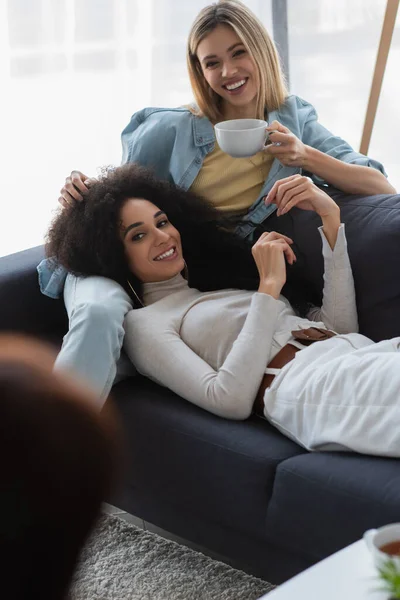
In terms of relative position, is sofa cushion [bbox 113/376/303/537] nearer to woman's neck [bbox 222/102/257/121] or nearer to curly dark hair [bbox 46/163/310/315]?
curly dark hair [bbox 46/163/310/315]

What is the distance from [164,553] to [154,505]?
140 millimetres

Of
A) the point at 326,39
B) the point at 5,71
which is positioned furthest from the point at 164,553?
the point at 326,39

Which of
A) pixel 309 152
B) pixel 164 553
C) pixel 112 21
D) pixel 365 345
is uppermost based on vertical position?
pixel 112 21

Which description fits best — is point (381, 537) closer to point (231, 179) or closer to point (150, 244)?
point (150, 244)

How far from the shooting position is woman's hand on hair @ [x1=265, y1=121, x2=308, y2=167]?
2.48 m

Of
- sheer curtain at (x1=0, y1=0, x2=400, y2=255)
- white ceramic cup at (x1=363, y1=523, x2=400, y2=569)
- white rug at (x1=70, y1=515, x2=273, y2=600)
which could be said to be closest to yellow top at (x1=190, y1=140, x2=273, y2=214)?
sheer curtain at (x1=0, y1=0, x2=400, y2=255)

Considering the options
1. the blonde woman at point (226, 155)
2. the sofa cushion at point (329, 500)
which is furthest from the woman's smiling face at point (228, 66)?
the sofa cushion at point (329, 500)

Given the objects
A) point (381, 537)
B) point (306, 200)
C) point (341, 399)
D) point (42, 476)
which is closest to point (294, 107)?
point (306, 200)

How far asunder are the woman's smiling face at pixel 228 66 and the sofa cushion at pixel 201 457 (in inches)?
37.0

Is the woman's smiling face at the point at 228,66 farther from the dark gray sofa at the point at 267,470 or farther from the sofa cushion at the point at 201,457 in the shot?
the sofa cushion at the point at 201,457

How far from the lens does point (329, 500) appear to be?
6.13 ft

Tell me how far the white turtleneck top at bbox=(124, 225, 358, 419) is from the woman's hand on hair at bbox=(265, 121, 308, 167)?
26cm

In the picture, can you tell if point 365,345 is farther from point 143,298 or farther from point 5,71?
point 5,71

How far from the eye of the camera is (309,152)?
8.43ft
